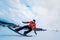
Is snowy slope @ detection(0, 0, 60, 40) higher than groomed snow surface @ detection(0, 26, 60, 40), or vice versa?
snowy slope @ detection(0, 0, 60, 40)

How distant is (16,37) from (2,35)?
219mm

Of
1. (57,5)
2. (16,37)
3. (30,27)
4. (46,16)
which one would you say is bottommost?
(16,37)

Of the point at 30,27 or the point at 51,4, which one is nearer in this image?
the point at 30,27

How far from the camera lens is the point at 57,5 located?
243cm

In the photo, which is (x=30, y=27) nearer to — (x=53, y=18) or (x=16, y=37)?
(x=16, y=37)

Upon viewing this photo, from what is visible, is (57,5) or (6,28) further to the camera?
(57,5)

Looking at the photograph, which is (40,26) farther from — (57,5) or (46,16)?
(57,5)

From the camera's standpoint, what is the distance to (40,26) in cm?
229

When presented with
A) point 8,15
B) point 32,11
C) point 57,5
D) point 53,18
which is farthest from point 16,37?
point 57,5

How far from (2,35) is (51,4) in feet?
3.29

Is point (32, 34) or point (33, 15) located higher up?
point (33, 15)

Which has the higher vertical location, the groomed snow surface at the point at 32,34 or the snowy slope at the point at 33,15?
the snowy slope at the point at 33,15

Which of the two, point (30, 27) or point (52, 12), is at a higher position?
point (52, 12)

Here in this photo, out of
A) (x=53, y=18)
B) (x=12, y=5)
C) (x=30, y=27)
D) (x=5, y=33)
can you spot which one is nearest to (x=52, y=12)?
(x=53, y=18)
